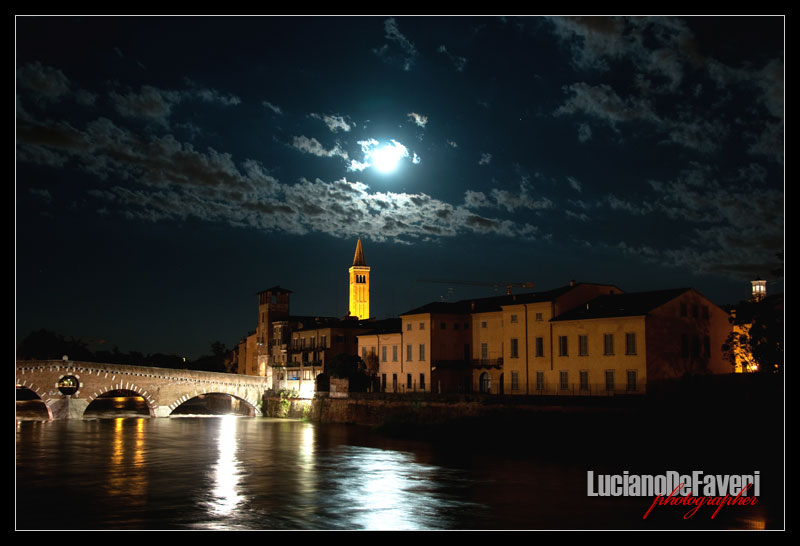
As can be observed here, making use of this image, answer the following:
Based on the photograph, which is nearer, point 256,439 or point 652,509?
point 652,509

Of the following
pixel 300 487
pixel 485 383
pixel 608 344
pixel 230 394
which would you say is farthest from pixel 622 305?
pixel 230 394

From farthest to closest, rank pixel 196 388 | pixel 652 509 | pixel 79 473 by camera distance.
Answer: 1. pixel 196 388
2. pixel 79 473
3. pixel 652 509

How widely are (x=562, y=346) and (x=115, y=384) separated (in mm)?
38113

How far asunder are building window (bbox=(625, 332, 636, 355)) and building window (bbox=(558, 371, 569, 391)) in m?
4.30

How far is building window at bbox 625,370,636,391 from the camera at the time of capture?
3716 centimetres

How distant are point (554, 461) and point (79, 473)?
18.2 m

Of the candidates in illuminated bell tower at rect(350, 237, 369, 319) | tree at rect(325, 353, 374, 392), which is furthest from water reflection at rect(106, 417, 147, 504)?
illuminated bell tower at rect(350, 237, 369, 319)

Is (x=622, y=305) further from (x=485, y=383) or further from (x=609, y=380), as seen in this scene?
(x=485, y=383)

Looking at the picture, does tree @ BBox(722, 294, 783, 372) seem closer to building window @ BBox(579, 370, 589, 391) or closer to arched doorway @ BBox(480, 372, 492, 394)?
building window @ BBox(579, 370, 589, 391)

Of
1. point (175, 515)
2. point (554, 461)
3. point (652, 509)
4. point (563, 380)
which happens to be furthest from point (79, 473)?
point (563, 380)

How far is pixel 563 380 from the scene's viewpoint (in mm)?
41219

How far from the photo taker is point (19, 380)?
5869 cm
